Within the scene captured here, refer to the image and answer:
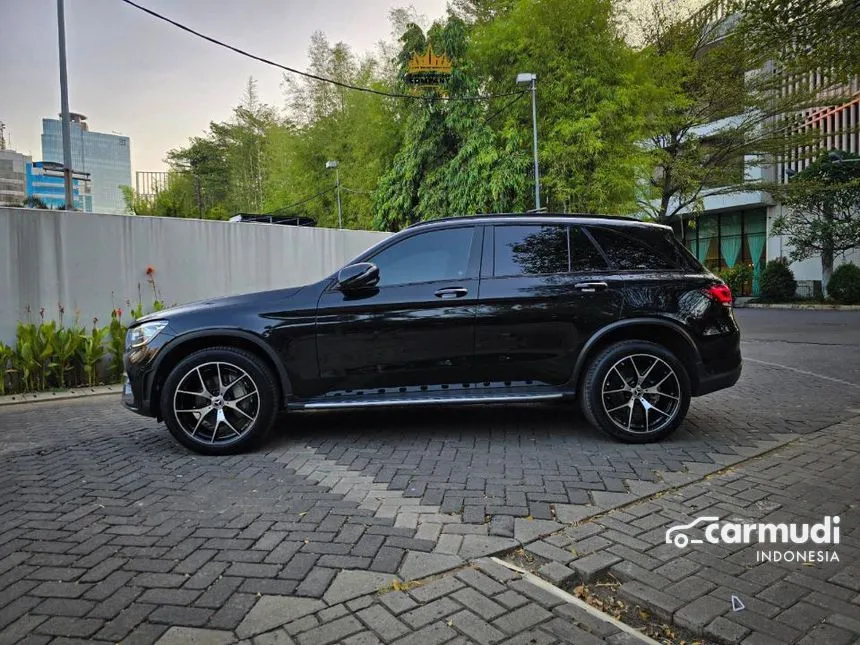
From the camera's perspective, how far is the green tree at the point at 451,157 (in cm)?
2284

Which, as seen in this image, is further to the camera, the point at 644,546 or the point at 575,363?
the point at 575,363

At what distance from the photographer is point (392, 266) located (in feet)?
15.3

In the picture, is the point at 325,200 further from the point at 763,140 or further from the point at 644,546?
the point at 644,546

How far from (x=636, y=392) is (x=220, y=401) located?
321 cm

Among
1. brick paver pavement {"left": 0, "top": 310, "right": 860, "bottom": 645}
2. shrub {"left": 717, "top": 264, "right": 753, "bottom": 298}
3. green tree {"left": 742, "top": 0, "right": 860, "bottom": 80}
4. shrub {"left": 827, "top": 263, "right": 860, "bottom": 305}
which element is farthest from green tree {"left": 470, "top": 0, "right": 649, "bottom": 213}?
brick paver pavement {"left": 0, "top": 310, "right": 860, "bottom": 645}

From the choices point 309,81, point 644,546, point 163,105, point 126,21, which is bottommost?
point 644,546

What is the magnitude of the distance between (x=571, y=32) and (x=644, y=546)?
21416 mm

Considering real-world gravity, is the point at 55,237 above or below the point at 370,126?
below

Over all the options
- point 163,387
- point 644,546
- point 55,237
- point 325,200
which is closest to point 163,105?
point 325,200

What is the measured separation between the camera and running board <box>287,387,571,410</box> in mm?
4504

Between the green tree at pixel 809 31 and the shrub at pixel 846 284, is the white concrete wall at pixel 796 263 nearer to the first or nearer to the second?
the shrub at pixel 846 284

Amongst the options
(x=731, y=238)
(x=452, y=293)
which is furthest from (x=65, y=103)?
(x=731, y=238)

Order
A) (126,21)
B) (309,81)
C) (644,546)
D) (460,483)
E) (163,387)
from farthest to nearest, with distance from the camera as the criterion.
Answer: (309,81)
(126,21)
(163,387)
(460,483)
(644,546)

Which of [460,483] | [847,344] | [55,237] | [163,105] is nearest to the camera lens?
[460,483]
